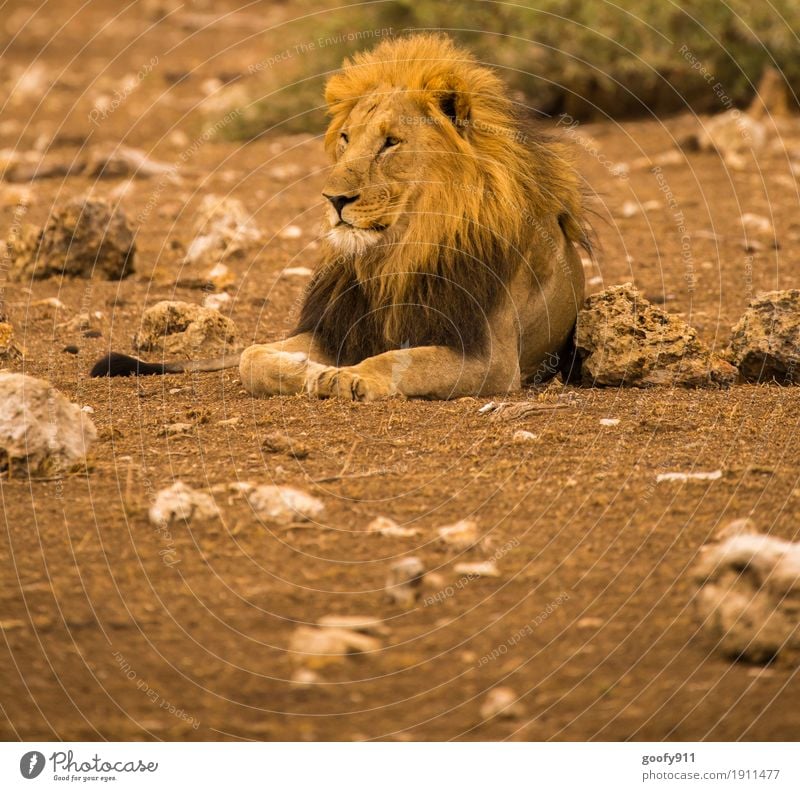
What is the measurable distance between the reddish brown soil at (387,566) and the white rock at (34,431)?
18 centimetres

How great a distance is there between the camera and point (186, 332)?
750cm

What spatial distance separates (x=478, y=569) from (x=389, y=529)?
16.7 inches

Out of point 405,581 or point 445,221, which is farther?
point 445,221

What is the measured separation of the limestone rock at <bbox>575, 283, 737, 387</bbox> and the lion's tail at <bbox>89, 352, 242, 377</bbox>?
1.98 m

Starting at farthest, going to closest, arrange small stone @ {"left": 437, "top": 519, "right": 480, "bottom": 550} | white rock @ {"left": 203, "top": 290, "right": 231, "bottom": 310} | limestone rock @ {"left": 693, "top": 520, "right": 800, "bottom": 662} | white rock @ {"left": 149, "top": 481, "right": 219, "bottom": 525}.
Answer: white rock @ {"left": 203, "top": 290, "right": 231, "bottom": 310} < white rock @ {"left": 149, "top": 481, "right": 219, "bottom": 525} < small stone @ {"left": 437, "top": 519, "right": 480, "bottom": 550} < limestone rock @ {"left": 693, "top": 520, "right": 800, "bottom": 662}

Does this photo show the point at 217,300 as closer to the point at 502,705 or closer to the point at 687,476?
the point at 687,476

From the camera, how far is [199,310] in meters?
7.57

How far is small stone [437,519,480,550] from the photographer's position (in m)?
4.58

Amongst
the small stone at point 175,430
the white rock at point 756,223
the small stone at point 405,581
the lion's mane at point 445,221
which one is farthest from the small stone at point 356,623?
the white rock at point 756,223

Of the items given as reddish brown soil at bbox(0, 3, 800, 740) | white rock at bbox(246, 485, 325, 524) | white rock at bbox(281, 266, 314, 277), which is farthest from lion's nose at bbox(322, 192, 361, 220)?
white rock at bbox(281, 266, 314, 277)

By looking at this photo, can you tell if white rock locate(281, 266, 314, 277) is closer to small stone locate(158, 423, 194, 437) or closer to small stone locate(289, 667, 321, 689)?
small stone locate(158, 423, 194, 437)

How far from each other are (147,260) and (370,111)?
4.00m

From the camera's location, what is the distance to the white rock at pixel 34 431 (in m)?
5.17

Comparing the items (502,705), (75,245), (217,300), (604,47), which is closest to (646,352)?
(217,300)
